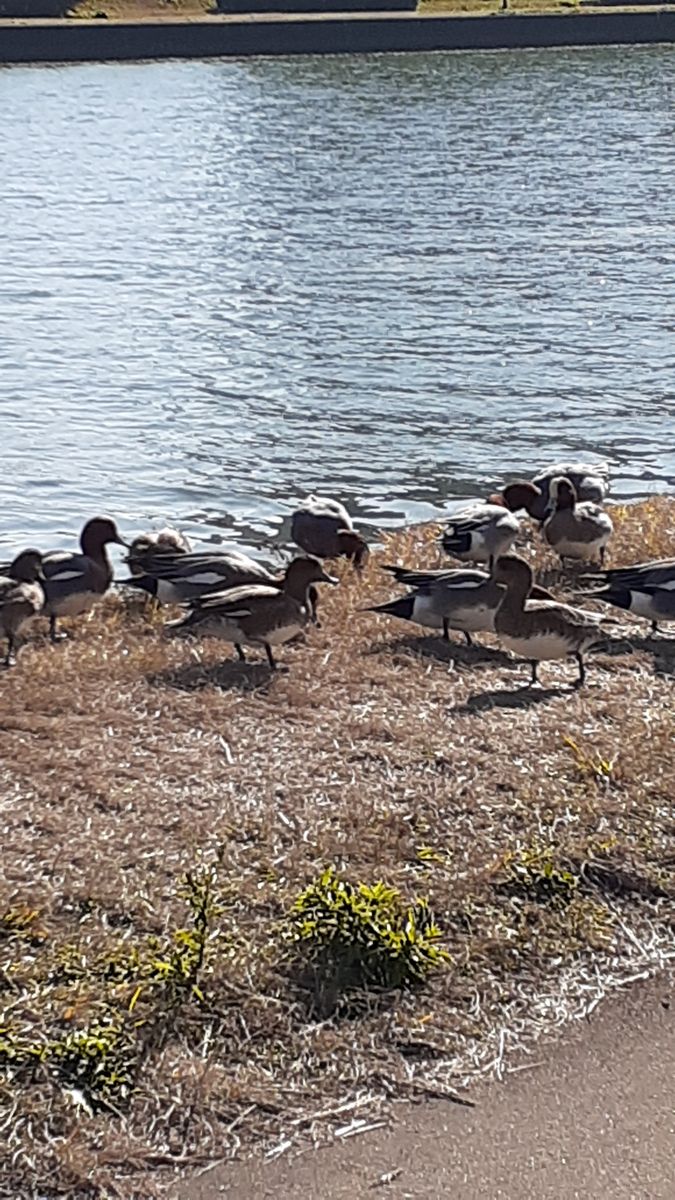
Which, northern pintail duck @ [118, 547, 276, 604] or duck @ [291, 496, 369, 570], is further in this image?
duck @ [291, 496, 369, 570]

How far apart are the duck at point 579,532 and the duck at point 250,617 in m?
2.15

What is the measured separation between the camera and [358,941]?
15.5ft

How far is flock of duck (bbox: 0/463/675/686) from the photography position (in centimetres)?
742

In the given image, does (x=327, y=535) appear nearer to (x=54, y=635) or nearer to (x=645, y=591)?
(x=54, y=635)

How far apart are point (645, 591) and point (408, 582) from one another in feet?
3.67

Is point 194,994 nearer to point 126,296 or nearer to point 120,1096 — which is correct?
point 120,1096

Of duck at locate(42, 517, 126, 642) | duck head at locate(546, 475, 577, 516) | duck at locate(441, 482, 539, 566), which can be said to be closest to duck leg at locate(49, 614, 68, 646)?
duck at locate(42, 517, 126, 642)

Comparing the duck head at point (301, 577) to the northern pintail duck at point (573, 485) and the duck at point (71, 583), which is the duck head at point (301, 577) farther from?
the northern pintail duck at point (573, 485)

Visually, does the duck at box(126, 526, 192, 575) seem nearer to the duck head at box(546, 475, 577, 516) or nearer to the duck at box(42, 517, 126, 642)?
the duck at box(42, 517, 126, 642)

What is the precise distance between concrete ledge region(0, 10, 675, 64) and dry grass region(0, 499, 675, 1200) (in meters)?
57.8

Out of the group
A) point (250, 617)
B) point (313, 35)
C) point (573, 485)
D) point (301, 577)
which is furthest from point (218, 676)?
point (313, 35)

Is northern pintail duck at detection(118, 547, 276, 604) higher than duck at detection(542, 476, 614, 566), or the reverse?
duck at detection(542, 476, 614, 566)

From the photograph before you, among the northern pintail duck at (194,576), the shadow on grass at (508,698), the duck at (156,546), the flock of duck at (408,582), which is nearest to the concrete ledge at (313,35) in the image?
the flock of duck at (408,582)

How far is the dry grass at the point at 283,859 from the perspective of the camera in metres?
4.23
